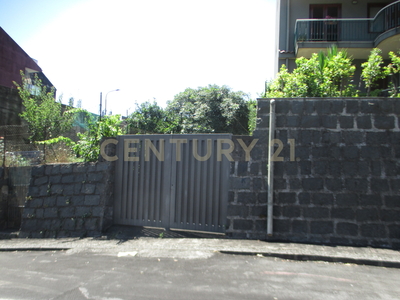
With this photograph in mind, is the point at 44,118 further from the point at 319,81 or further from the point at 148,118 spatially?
the point at 319,81

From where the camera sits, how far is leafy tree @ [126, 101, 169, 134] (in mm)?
17297

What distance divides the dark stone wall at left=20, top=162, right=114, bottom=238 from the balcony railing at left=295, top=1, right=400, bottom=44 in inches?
409

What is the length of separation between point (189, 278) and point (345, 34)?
13035mm

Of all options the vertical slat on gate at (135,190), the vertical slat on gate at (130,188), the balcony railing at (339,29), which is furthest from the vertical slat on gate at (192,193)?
the balcony railing at (339,29)

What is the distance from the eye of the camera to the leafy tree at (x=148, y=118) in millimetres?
17297

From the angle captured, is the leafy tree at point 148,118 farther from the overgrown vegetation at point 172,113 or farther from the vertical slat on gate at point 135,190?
the vertical slat on gate at point 135,190

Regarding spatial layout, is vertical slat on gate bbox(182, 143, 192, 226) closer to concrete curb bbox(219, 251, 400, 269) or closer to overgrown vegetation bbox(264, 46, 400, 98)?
concrete curb bbox(219, 251, 400, 269)

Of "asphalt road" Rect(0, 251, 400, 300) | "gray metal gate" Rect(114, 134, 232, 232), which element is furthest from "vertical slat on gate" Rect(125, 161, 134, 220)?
"asphalt road" Rect(0, 251, 400, 300)

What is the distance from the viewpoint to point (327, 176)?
5824mm

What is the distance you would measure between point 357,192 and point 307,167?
934 mm

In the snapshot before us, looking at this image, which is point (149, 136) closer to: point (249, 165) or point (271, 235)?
point (249, 165)

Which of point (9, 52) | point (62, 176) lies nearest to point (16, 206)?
point (62, 176)

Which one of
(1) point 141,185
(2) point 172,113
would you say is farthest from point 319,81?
(2) point 172,113

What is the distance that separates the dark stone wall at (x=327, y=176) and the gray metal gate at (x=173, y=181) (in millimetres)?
388
